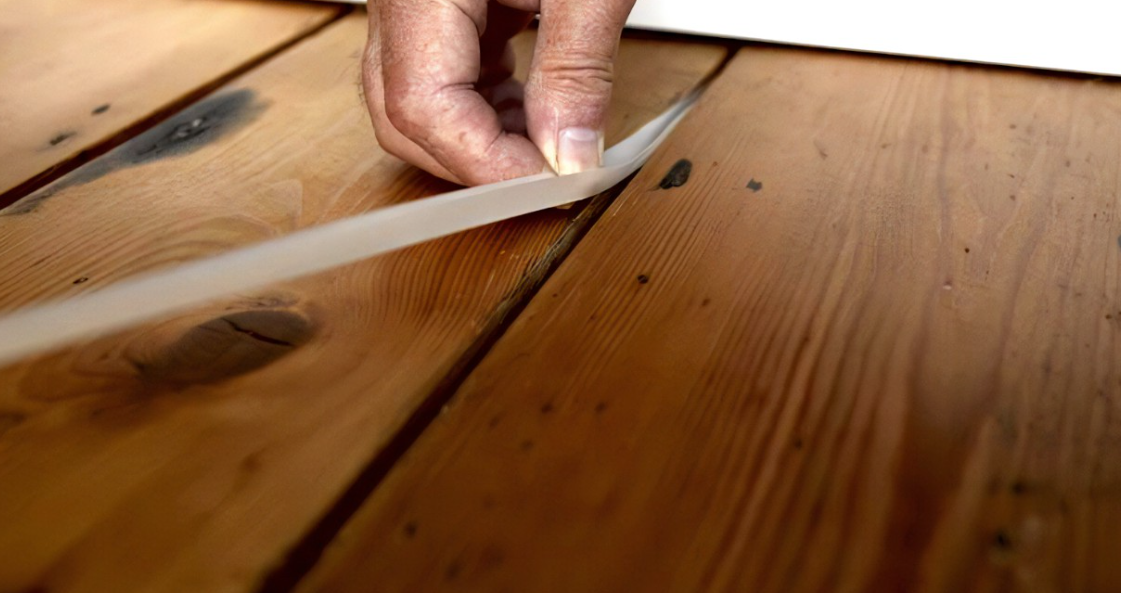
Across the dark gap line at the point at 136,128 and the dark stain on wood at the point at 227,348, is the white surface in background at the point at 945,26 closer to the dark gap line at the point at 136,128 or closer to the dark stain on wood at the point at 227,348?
the dark gap line at the point at 136,128

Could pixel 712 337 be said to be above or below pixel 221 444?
above

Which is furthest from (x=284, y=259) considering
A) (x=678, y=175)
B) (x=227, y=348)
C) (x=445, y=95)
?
(x=678, y=175)

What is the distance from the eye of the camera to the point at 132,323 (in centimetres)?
42

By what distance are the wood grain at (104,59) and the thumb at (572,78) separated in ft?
1.19

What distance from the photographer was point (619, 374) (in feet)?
1.26

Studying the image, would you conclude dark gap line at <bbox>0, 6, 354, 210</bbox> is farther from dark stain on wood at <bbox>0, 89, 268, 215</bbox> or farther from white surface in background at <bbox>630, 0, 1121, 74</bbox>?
white surface in background at <bbox>630, 0, 1121, 74</bbox>

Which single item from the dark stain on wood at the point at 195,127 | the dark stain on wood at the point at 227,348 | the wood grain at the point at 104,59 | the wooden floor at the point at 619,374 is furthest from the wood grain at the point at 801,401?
the wood grain at the point at 104,59

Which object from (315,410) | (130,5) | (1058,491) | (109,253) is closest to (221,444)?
(315,410)

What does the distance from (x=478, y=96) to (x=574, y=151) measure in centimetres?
7

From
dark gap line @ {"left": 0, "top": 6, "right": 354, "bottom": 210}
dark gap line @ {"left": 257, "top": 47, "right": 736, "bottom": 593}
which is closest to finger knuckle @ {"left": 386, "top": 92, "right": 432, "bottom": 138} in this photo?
dark gap line @ {"left": 257, "top": 47, "right": 736, "bottom": 593}

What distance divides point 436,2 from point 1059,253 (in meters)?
0.40

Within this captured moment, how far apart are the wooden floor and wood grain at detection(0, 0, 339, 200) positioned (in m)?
0.03

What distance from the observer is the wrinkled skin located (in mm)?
511

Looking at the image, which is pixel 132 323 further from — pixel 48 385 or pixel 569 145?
pixel 569 145
